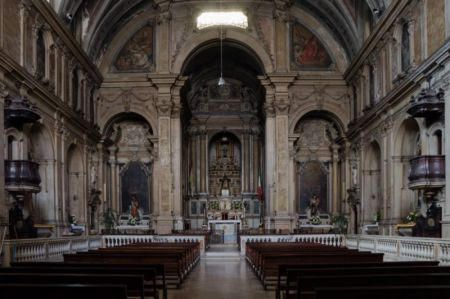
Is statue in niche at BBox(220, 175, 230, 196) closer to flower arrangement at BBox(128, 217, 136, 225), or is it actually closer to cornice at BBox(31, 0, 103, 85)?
flower arrangement at BBox(128, 217, 136, 225)

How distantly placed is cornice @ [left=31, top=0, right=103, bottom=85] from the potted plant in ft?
22.1

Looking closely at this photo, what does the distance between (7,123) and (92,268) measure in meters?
11.5

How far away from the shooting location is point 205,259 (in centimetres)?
2077

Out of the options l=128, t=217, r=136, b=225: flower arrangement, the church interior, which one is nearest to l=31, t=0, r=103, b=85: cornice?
the church interior

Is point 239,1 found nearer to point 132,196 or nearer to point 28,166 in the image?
point 132,196

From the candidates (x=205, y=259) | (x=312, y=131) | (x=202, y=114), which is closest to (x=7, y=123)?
(x=205, y=259)

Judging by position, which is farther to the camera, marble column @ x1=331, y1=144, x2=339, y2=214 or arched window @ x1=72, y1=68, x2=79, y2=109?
marble column @ x1=331, y1=144, x2=339, y2=214

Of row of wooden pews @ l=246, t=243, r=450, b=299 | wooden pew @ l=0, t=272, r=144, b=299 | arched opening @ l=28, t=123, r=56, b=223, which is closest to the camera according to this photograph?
row of wooden pews @ l=246, t=243, r=450, b=299

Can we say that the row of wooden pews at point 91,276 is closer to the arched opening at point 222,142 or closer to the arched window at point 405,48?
the arched window at point 405,48

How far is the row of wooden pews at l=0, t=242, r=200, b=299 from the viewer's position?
537 centimetres

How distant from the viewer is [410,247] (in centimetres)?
1383

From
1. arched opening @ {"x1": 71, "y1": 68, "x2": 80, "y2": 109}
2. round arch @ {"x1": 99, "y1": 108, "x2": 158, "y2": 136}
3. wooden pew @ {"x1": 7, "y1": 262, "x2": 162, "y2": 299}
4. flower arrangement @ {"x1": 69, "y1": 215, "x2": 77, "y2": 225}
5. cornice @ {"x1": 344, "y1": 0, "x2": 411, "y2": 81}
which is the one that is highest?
cornice @ {"x1": 344, "y1": 0, "x2": 411, "y2": 81}

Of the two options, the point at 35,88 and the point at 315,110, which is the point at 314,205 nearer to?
the point at 315,110

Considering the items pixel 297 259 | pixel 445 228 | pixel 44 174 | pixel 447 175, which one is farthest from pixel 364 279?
pixel 44 174
